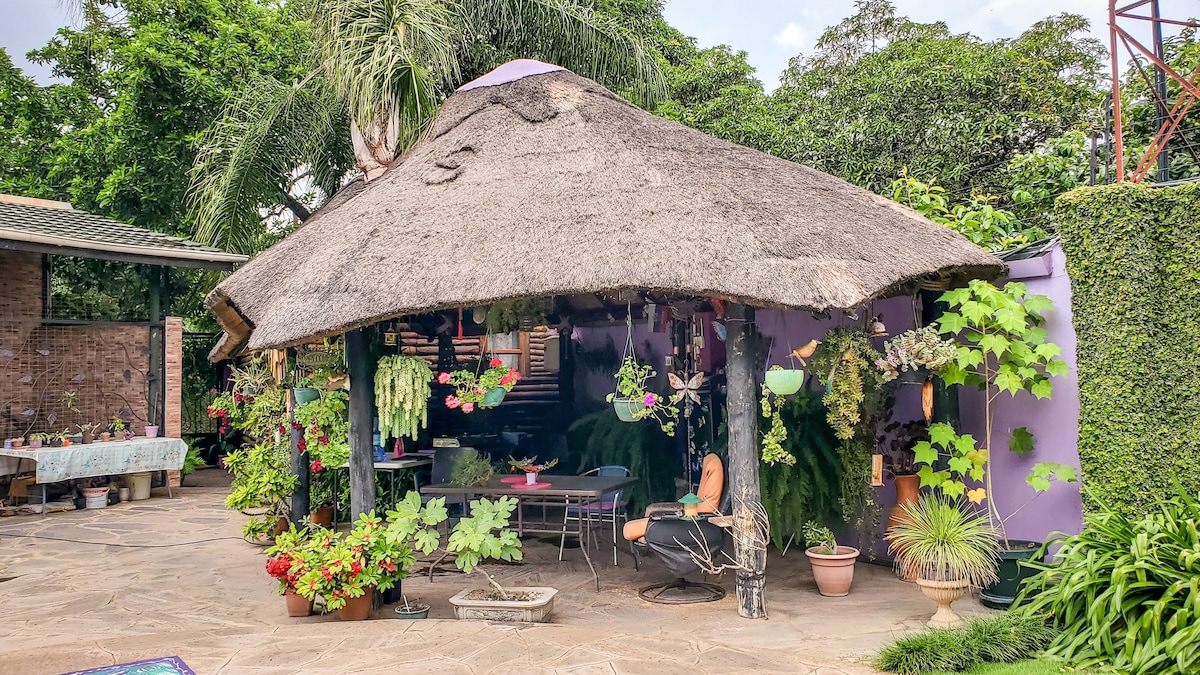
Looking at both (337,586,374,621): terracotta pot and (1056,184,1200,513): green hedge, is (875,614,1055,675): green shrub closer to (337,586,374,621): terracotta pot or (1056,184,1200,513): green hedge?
(1056,184,1200,513): green hedge

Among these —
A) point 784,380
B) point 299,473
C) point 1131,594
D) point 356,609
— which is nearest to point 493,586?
point 356,609

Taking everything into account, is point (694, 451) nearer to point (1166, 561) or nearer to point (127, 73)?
point (1166, 561)

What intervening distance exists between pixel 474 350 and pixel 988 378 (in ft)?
22.2

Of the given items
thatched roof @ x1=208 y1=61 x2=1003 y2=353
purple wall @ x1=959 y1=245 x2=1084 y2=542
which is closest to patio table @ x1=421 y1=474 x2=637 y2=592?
thatched roof @ x1=208 y1=61 x2=1003 y2=353

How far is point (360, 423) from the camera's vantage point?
674 centimetres

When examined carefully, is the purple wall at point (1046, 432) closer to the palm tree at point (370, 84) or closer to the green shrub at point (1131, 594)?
the green shrub at point (1131, 594)

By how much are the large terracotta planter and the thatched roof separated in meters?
2.04

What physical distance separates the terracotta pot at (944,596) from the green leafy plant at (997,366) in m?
0.96

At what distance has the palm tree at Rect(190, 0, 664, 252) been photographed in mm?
9445

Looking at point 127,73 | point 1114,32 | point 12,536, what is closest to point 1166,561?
point 1114,32

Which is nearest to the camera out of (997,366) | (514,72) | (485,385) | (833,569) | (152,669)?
(152,669)

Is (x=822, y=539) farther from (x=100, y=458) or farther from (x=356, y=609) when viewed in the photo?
(x=100, y=458)

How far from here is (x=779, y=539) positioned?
7746 millimetres

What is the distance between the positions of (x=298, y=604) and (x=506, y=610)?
5.14 feet
